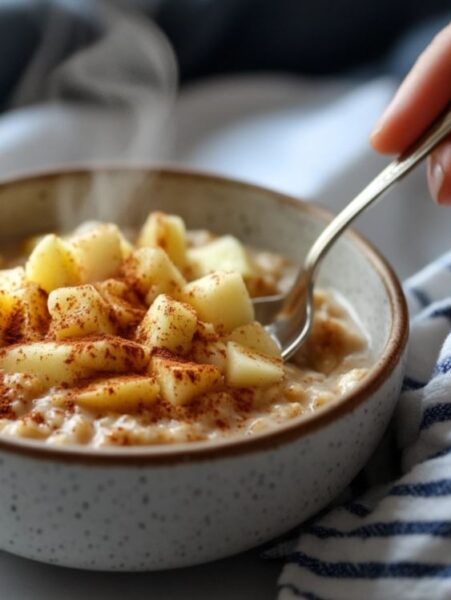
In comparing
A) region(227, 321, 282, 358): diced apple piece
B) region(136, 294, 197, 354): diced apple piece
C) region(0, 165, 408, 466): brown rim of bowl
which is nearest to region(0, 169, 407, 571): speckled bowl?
region(0, 165, 408, 466): brown rim of bowl

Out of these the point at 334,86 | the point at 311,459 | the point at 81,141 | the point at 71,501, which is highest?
the point at 334,86

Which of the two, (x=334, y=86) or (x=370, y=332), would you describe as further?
(x=334, y=86)

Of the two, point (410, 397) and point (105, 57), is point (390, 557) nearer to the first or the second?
point (410, 397)

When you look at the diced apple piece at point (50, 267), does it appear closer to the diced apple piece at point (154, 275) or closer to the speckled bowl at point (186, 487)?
the diced apple piece at point (154, 275)

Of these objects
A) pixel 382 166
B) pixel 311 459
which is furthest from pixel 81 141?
pixel 311 459

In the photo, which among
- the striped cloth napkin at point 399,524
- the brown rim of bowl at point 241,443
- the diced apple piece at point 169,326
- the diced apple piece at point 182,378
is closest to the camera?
the brown rim of bowl at point 241,443

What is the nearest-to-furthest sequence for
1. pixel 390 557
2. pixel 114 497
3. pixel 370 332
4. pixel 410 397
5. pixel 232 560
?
pixel 114 497, pixel 390 557, pixel 232 560, pixel 410 397, pixel 370 332

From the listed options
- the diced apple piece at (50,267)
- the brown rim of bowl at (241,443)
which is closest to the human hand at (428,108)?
the brown rim of bowl at (241,443)
